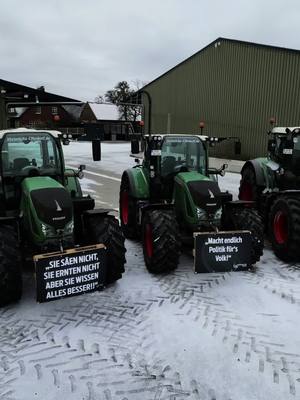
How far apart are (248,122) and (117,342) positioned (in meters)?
19.1

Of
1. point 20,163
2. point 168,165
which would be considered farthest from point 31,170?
point 168,165

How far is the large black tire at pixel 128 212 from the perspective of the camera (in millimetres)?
6871

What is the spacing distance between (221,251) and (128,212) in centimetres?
264

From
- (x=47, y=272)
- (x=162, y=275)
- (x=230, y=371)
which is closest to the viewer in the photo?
(x=230, y=371)

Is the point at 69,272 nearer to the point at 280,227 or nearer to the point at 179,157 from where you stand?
the point at 179,157

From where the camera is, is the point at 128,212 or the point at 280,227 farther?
the point at 128,212

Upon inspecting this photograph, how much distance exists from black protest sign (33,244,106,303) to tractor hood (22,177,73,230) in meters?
0.41

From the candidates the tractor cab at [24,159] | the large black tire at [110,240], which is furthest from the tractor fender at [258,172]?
the tractor cab at [24,159]

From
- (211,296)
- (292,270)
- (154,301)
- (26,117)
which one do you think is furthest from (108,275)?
(26,117)

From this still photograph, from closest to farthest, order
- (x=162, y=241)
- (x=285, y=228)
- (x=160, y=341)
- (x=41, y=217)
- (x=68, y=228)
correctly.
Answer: (x=160, y=341) < (x=41, y=217) < (x=68, y=228) < (x=162, y=241) < (x=285, y=228)

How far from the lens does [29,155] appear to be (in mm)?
5434

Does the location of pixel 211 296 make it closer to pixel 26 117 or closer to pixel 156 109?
pixel 156 109

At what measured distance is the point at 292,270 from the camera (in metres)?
5.65

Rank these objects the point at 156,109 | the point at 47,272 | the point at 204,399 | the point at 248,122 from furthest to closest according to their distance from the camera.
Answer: the point at 156,109
the point at 248,122
the point at 47,272
the point at 204,399
